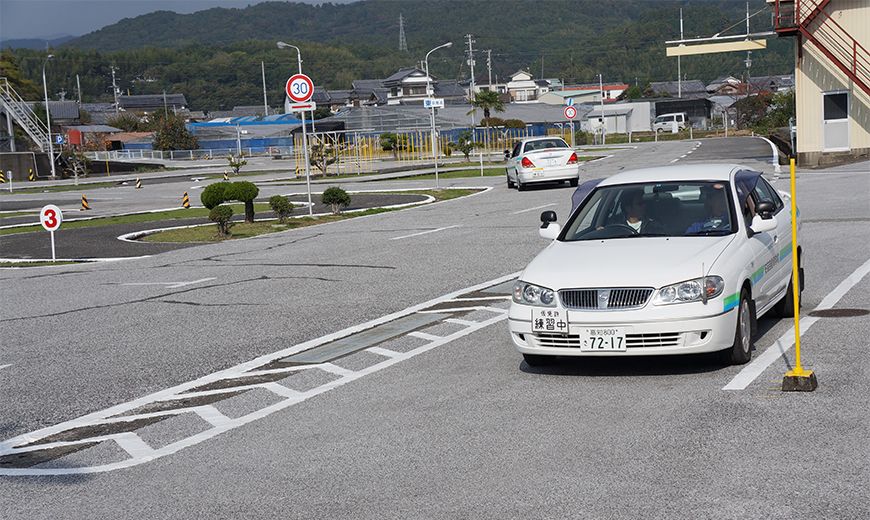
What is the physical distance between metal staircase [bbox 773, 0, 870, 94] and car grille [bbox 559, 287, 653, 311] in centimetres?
3011

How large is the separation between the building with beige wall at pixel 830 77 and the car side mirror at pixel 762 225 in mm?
28944

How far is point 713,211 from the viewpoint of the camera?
1012cm

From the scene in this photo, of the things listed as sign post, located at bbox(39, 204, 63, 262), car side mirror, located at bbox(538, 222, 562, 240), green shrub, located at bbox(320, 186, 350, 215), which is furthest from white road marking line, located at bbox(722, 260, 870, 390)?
green shrub, located at bbox(320, 186, 350, 215)

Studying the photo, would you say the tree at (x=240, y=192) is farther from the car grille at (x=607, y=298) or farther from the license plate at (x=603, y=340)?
the license plate at (x=603, y=340)

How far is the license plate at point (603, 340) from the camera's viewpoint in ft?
28.6

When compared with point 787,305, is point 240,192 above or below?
above

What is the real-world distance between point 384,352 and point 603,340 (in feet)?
9.66

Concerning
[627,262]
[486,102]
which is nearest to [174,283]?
[627,262]

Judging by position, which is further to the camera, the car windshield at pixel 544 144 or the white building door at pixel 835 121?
the white building door at pixel 835 121

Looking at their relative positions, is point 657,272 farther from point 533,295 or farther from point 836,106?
point 836,106

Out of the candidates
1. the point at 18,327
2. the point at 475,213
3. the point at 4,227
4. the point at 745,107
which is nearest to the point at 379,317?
the point at 18,327

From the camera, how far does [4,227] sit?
116ft

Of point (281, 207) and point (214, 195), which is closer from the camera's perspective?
point (214, 195)

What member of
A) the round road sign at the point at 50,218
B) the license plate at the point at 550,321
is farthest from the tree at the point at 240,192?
the license plate at the point at 550,321
